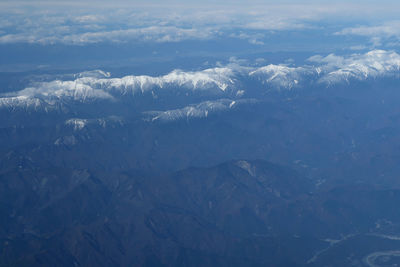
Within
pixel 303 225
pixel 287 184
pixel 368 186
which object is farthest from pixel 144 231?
pixel 368 186

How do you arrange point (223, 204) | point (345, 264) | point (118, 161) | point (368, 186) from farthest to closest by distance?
point (118, 161) → point (368, 186) → point (223, 204) → point (345, 264)

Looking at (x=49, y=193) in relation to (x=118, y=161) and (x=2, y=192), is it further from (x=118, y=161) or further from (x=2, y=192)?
(x=118, y=161)

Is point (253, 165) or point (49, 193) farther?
point (253, 165)

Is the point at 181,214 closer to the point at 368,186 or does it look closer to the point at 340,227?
the point at 340,227

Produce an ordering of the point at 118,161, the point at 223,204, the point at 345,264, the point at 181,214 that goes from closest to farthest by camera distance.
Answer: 1. the point at 345,264
2. the point at 181,214
3. the point at 223,204
4. the point at 118,161

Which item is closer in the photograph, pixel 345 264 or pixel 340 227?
pixel 345 264

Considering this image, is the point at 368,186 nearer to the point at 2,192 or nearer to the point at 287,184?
the point at 287,184

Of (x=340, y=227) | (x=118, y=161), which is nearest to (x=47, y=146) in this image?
(x=118, y=161)

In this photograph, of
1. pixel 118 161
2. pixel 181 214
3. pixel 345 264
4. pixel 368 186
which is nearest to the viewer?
pixel 345 264

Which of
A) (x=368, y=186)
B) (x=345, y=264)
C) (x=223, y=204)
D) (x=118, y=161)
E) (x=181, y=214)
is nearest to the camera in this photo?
(x=345, y=264)
